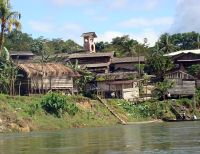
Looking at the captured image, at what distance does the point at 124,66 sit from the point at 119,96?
2319 cm

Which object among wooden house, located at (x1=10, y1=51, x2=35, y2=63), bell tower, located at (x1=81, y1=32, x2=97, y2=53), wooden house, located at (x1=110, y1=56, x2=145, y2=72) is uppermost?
bell tower, located at (x1=81, y1=32, x2=97, y2=53)

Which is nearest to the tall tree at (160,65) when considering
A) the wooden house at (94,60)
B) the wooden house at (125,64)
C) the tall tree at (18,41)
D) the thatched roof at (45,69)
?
the wooden house at (125,64)

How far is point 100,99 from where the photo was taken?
62531 mm

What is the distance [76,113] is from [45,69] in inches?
455

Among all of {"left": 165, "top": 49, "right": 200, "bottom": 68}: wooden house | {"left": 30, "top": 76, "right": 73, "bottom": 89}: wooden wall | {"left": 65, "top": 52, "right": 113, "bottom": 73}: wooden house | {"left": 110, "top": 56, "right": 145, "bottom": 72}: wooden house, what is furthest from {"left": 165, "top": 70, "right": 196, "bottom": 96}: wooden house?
{"left": 65, "top": 52, "right": 113, "bottom": 73}: wooden house

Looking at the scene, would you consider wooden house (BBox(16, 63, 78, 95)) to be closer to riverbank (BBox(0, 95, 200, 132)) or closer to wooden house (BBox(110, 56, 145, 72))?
riverbank (BBox(0, 95, 200, 132))

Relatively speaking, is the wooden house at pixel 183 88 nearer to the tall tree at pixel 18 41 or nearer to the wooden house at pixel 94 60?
the wooden house at pixel 94 60

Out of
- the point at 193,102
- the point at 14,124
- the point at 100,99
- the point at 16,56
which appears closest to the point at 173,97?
the point at 193,102

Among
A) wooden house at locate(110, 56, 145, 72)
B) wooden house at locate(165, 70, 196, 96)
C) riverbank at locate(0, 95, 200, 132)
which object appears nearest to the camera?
riverbank at locate(0, 95, 200, 132)

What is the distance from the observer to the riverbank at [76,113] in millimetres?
48719

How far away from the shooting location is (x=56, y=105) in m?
53.2

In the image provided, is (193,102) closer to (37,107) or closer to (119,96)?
(119,96)

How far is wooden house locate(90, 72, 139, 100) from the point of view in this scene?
226ft

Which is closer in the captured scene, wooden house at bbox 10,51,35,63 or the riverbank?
the riverbank
